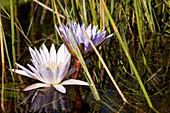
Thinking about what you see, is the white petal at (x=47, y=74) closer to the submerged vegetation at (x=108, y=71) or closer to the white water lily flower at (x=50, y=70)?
the white water lily flower at (x=50, y=70)

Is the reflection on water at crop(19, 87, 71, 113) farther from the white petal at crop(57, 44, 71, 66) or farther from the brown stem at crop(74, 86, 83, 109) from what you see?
the white petal at crop(57, 44, 71, 66)

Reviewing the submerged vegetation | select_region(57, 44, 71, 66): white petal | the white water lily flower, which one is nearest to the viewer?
the submerged vegetation

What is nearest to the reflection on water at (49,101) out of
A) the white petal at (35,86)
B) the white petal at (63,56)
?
the white petal at (35,86)

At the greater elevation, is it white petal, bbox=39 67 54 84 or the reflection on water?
white petal, bbox=39 67 54 84

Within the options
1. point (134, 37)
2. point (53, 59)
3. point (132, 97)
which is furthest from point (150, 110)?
point (134, 37)

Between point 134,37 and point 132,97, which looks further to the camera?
point 134,37

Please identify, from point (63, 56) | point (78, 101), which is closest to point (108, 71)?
point (78, 101)

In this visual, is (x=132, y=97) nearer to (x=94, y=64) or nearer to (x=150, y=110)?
(x=150, y=110)

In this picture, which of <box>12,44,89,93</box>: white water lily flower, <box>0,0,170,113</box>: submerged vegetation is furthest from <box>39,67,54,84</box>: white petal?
<box>0,0,170,113</box>: submerged vegetation

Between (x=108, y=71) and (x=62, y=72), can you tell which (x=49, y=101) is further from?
(x=108, y=71)
